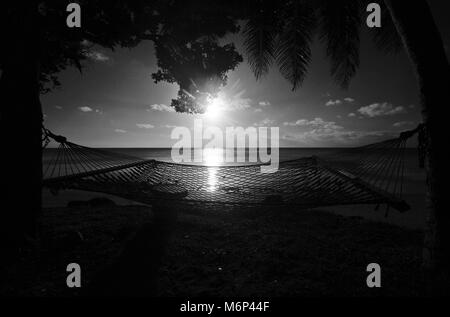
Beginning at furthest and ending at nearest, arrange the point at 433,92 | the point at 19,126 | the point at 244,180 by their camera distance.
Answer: the point at 244,180 < the point at 19,126 < the point at 433,92

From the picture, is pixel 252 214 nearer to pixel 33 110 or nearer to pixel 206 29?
pixel 206 29

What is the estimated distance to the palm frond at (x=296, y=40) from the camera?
404cm

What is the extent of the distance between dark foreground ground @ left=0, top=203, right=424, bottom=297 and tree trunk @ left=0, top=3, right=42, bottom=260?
47 centimetres

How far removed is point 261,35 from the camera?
164 inches

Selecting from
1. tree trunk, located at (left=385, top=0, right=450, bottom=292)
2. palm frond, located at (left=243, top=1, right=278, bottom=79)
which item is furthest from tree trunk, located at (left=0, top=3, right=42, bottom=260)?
tree trunk, located at (left=385, top=0, right=450, bottom=292)

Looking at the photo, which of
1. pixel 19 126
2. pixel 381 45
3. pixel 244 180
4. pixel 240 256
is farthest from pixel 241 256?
pixel 381 45

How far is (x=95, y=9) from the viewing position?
406cm

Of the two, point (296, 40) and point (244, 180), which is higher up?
point (296, 40)

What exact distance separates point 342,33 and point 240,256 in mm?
3556

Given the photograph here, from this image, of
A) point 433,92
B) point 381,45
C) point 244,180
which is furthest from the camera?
point 244,180

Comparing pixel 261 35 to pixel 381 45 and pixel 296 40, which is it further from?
pixel 381 45

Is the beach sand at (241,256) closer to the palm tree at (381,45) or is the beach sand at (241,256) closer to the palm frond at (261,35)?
the palm tree at (381,45)

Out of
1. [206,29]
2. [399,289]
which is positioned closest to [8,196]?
[206,29]

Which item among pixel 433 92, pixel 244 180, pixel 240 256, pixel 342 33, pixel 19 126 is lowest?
pixel 240 256
